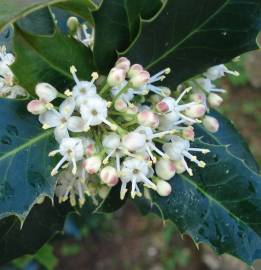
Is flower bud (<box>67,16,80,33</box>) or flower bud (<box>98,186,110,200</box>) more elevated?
flower bud (<box>67,16,80,33</box>)

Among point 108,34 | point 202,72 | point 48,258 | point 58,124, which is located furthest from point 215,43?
point 48,258

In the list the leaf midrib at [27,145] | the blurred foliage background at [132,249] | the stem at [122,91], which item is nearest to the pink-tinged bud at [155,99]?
the stem at [122,91]

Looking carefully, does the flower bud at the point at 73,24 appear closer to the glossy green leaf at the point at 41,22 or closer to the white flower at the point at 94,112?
the glossy green leaf at the point at 41,22

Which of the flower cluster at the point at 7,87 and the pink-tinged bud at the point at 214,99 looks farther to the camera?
the pink-tinged bud at the point at 214,99

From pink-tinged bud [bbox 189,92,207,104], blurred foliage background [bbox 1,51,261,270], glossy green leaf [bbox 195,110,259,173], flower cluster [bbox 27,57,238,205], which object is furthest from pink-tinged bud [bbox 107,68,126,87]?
blurred foliage background [bbox 1,51,261,270]

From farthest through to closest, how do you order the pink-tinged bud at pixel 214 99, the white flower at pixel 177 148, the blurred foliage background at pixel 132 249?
1. the blurred foliage background at pixel 132 249
2. the pink-tinged bud at pixel 214 99
3. the white flower at pixel 177 148

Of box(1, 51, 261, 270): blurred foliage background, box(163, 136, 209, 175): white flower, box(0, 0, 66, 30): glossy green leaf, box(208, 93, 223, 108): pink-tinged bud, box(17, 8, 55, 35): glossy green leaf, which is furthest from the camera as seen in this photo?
box(1, 51, 261, 270): blurred foliage background

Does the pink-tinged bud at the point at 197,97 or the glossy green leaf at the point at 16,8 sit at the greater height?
the glossy green leaf at the point at 16,8

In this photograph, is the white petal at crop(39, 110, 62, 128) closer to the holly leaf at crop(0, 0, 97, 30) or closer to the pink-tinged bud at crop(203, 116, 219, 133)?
the holly leaf at crop(0, 0, 97, 30)
